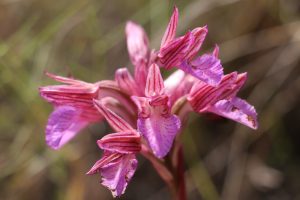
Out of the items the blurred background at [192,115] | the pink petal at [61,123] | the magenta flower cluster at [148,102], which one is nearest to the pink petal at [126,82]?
the magenta flower cluster at [148,102]

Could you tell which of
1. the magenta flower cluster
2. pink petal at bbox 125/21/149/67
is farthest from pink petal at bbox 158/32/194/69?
pink petal at bbox 125/21/149/67

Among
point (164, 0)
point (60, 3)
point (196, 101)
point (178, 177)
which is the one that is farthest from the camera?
point (60, 3)

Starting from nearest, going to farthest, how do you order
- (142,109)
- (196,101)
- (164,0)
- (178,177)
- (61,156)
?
(142,109), (196,101), (178,177), (61,156), (164,0)

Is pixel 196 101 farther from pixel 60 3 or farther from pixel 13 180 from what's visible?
pixel 60 3

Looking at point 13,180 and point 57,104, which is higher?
point 57,104

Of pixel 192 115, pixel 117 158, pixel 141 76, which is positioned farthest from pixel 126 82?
pixel 192 115

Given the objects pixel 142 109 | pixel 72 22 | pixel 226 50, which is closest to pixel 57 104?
pixel 142 109

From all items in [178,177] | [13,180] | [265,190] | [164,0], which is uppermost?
[164,0]
